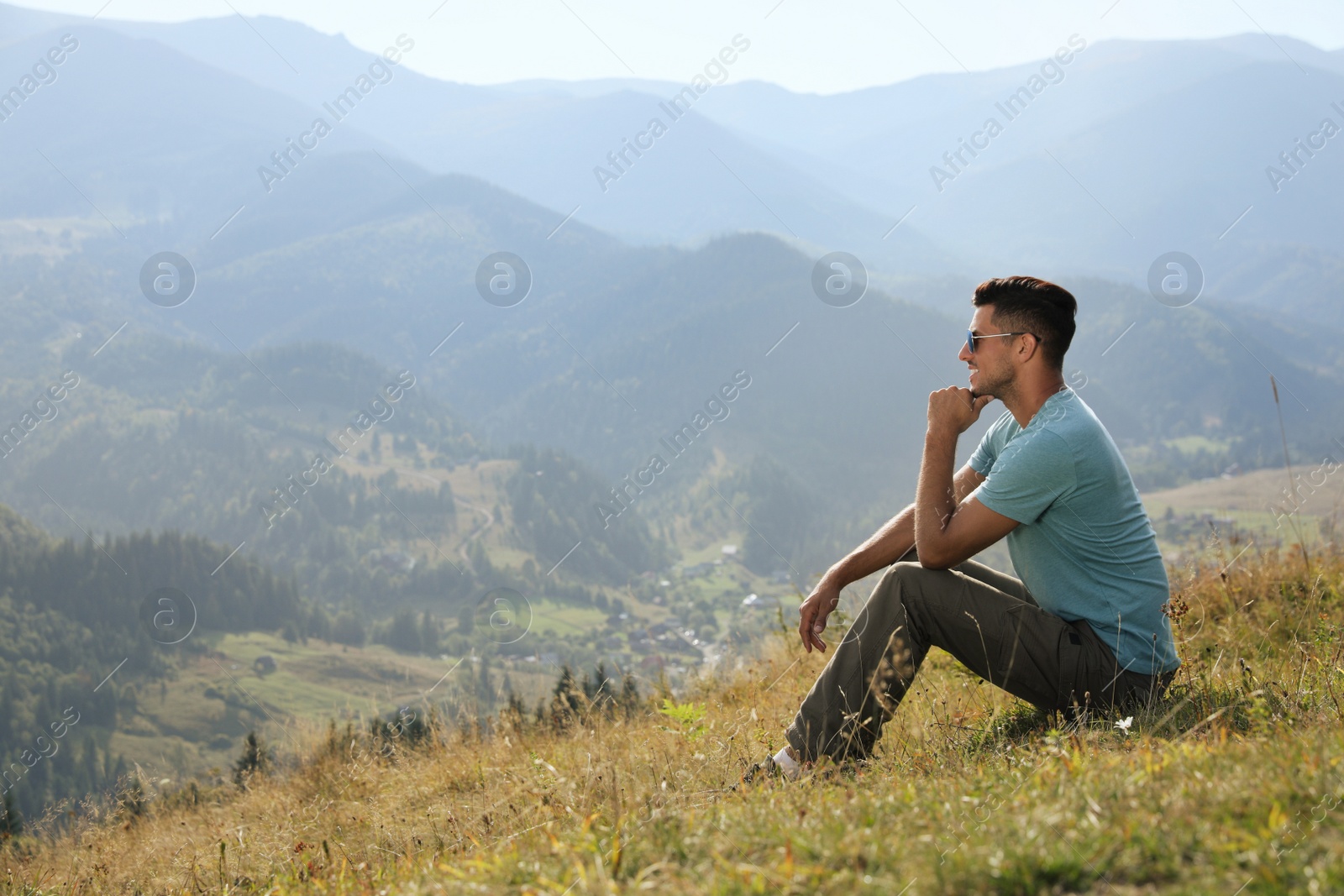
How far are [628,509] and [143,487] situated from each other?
10956 centimetres

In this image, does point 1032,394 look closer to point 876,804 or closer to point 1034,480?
point 1034,480

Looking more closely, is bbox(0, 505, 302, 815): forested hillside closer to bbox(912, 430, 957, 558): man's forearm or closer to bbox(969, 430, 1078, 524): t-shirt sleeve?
bbox(912, 430, 957, 558): man's forearm

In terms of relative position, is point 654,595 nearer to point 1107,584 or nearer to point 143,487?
point 143,487

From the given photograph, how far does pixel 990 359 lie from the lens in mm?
3670

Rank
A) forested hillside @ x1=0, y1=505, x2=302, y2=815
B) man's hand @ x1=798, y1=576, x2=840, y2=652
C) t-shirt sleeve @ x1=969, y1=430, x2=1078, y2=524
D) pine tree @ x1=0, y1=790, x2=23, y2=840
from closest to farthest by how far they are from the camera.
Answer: t-shirt sleeve @ x1=969, y1=430, x2=1078, y2=524
man's hand @ x1=798, y1=576, x2=840, y2=652
pine tree @ x1=0, y1=790, x2=23, y2=840
forested hillside @ x1=0, y1=505, x2=302, y2=815

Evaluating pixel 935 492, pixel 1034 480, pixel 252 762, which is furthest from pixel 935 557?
pixel 252 762

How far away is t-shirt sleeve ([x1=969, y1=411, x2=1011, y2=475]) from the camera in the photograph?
3999mm

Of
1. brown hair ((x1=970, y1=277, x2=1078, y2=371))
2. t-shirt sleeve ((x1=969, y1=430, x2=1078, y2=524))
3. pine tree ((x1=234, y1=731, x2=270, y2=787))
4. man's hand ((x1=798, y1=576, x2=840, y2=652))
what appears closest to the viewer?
t-shirt sleeve ((x1=969, y1=430, x2=1078, y2=524))

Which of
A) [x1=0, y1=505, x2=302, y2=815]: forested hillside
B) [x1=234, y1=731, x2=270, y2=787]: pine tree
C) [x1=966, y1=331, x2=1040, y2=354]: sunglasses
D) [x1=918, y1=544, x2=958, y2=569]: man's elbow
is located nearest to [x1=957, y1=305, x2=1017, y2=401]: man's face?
[x1=966, y1=331, x2=1040, y2=354]: sunglasses

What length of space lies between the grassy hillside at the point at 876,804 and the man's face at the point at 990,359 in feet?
4.01

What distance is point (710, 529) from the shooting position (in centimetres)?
18862

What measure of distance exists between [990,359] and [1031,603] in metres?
1.04

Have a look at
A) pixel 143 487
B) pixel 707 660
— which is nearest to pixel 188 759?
pixel 707 660

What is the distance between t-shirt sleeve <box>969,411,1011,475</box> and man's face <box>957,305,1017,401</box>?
325 mm
